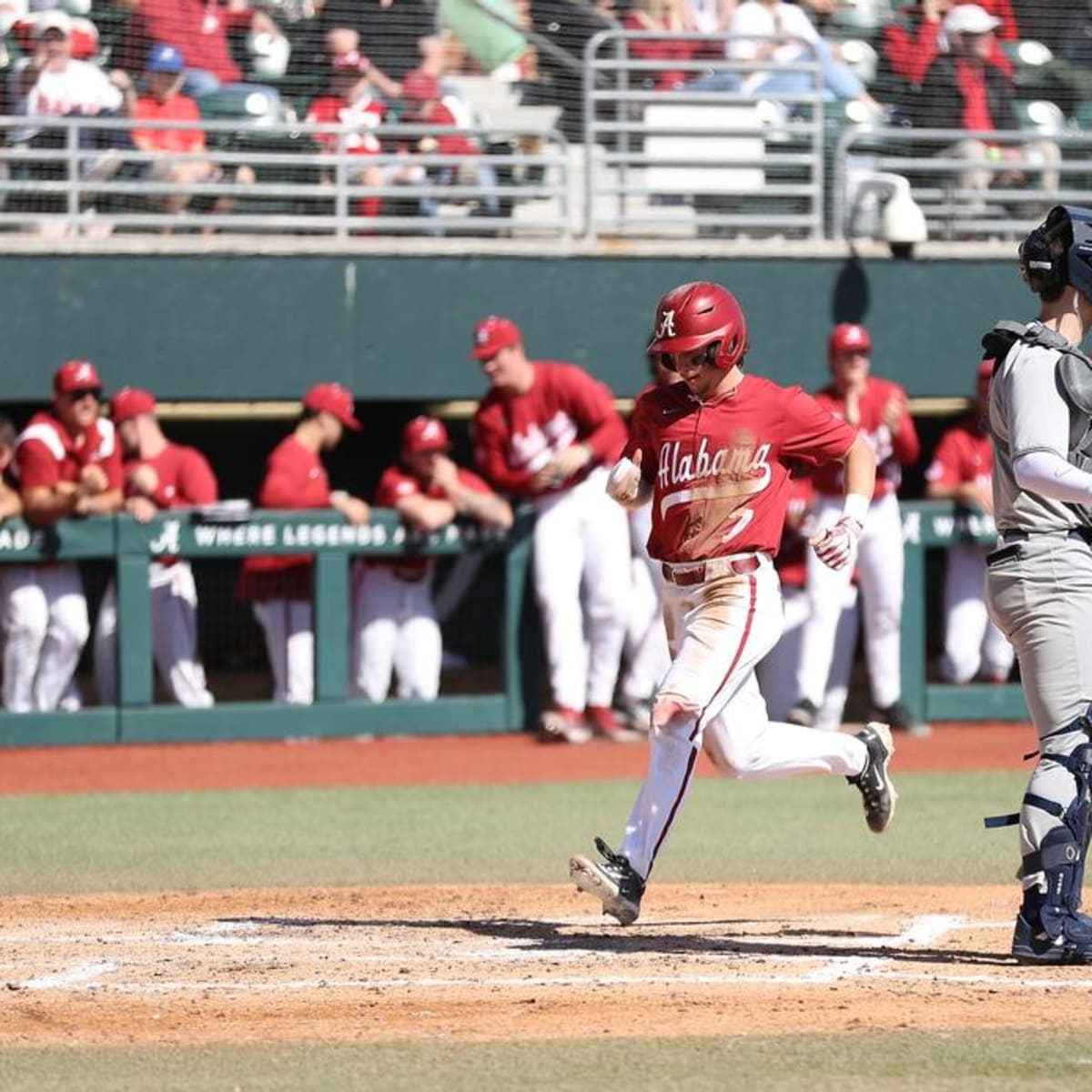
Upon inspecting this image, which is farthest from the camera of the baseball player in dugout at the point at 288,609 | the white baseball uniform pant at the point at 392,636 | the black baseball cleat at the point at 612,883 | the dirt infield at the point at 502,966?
the white baseball uniform pant at the point at 392,636

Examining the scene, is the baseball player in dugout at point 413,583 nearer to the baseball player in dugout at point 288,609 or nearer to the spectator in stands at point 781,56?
the baseball player in dugout at point 288,609

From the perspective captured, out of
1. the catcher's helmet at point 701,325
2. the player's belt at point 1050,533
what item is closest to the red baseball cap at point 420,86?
the catcher's helmet at point 701,325

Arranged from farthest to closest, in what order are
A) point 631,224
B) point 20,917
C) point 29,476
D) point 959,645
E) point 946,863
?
1. point 631,224
2. point 959,645
3. point 29,476
4. point 946,863
5. point 20,917

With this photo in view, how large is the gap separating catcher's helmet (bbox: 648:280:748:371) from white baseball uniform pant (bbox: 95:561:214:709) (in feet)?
19.3

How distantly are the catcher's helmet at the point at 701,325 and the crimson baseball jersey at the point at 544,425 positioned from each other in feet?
16.8

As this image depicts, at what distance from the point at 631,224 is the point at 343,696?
12.5 ft

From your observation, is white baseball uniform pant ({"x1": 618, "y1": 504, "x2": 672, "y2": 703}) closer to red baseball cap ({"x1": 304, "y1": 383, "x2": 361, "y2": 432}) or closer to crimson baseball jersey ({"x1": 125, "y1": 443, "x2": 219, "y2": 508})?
red baseball cap ({"x1": 304, "y1": 383, "x2": 361, "y2": 432})

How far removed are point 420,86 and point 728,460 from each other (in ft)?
26.1

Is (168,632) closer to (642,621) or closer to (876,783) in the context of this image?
(642,621)

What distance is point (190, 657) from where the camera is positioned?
37.5 ft

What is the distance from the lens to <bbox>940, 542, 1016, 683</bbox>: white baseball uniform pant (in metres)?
12.3

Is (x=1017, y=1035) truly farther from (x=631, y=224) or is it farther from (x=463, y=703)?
(x=631, y=224)

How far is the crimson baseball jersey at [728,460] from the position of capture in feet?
19.7

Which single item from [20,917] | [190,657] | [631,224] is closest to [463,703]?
[190,657]
